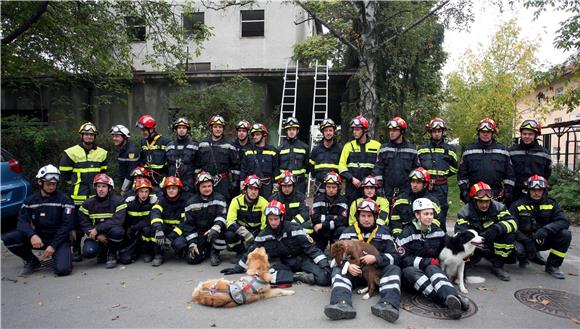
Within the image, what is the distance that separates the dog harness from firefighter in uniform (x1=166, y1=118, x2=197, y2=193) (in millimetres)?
2820

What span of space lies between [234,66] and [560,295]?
16808mm

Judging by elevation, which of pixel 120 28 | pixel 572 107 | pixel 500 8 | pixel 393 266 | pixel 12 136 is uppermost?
pixel 500 8

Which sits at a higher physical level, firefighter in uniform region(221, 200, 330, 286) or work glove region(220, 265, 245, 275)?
firefighter in uniform region(221, 200, 330, 286)

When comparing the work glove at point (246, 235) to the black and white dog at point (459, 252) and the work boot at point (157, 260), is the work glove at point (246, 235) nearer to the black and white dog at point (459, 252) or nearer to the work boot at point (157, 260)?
the work boot at point (157, 260)

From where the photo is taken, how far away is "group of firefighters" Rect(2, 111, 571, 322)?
5.23 m

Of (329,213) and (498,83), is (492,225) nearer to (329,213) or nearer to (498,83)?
(329,213)

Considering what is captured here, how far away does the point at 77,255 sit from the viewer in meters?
6.32

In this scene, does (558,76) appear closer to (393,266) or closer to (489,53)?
(393,266)

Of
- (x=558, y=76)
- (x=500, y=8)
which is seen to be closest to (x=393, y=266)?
(x=558, y=76)

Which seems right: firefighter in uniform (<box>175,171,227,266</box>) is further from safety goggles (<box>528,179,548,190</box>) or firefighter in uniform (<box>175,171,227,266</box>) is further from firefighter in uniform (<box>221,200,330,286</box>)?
safety goggles (<box>528,179,548,190</box>)

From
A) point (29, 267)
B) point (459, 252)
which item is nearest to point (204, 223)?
point (29, 267)

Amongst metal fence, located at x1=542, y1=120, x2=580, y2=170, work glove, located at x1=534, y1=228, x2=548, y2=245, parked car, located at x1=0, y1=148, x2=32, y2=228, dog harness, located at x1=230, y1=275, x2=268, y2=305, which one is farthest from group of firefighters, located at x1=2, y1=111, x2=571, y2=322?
metal fence, located at x1=542, y1=120, x2=580, y2=170

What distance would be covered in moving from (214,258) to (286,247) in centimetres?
134

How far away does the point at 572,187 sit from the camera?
1013 cm
